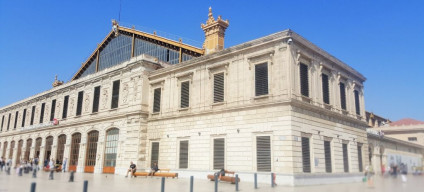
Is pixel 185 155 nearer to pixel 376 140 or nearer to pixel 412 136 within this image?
pixel 376 140

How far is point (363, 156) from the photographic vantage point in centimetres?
2917

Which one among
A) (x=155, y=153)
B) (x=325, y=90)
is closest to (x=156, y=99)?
(x=155, y=153)

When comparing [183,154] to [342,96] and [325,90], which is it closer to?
[325,90]

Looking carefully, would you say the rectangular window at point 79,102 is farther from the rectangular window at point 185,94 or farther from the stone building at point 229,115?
the rectangular window at point 185,94

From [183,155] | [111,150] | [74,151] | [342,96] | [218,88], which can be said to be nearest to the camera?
[218,88]

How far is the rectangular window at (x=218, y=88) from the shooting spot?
2597 centimetres

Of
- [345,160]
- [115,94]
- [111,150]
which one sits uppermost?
[115,94]

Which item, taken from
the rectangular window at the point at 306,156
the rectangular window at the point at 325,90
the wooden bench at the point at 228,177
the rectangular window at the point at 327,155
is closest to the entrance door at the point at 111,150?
the wooden bench at the point at 228,177

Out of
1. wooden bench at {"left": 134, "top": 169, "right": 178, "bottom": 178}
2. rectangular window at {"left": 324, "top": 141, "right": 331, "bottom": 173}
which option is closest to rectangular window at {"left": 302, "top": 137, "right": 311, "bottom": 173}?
rectangular window at {"left": 324, "top": 141, "right": 331, "bottom": 173}

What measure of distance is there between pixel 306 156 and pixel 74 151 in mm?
27302

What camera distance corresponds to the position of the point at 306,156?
22.4 m

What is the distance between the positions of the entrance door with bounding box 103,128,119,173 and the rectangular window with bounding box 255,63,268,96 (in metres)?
16.1

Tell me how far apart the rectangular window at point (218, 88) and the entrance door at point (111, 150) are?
12112 mm

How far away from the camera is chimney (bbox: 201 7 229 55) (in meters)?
36.8
